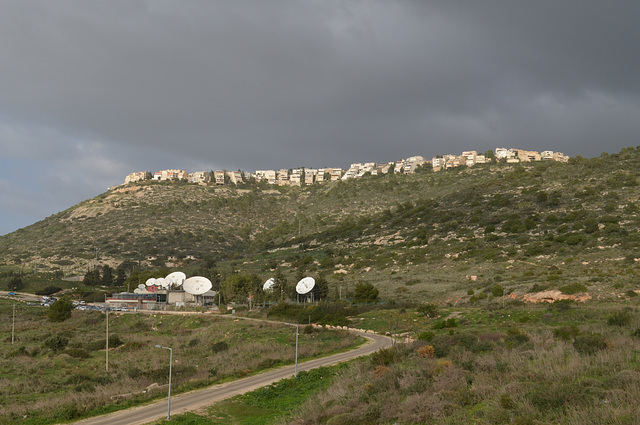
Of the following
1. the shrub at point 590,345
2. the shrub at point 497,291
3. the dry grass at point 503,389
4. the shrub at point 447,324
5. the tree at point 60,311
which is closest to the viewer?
the dry grass at point 503,389

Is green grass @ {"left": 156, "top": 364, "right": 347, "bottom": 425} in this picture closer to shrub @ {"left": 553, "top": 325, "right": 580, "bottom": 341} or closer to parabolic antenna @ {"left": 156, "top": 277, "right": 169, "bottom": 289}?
shrub @ {"left": 553, "top": 325, "right": 580, "bottom": 341}

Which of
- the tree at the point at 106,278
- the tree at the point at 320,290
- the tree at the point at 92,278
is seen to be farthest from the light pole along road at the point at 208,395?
the tree at the point at 106,278

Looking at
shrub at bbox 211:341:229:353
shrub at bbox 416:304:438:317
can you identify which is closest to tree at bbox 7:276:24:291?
shrub at bbox 211:341:229:353

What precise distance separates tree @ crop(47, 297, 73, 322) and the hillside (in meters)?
48.1

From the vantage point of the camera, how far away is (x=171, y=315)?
85.9m

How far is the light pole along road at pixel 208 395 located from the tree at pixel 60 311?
54545 mm

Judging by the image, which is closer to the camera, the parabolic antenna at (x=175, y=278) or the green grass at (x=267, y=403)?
the green grass at (x=267, y=403)

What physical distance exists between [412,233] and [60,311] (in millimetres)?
81142

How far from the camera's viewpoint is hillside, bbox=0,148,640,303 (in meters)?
73.8

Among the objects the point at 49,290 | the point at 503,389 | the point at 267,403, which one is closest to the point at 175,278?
the point at 49,290

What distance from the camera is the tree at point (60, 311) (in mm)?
78250

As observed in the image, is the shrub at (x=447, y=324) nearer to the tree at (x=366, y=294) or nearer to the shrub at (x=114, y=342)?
the tree at (x=366, y=294)

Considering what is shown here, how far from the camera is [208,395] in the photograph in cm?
3450

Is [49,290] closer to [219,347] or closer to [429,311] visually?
[219,347]
